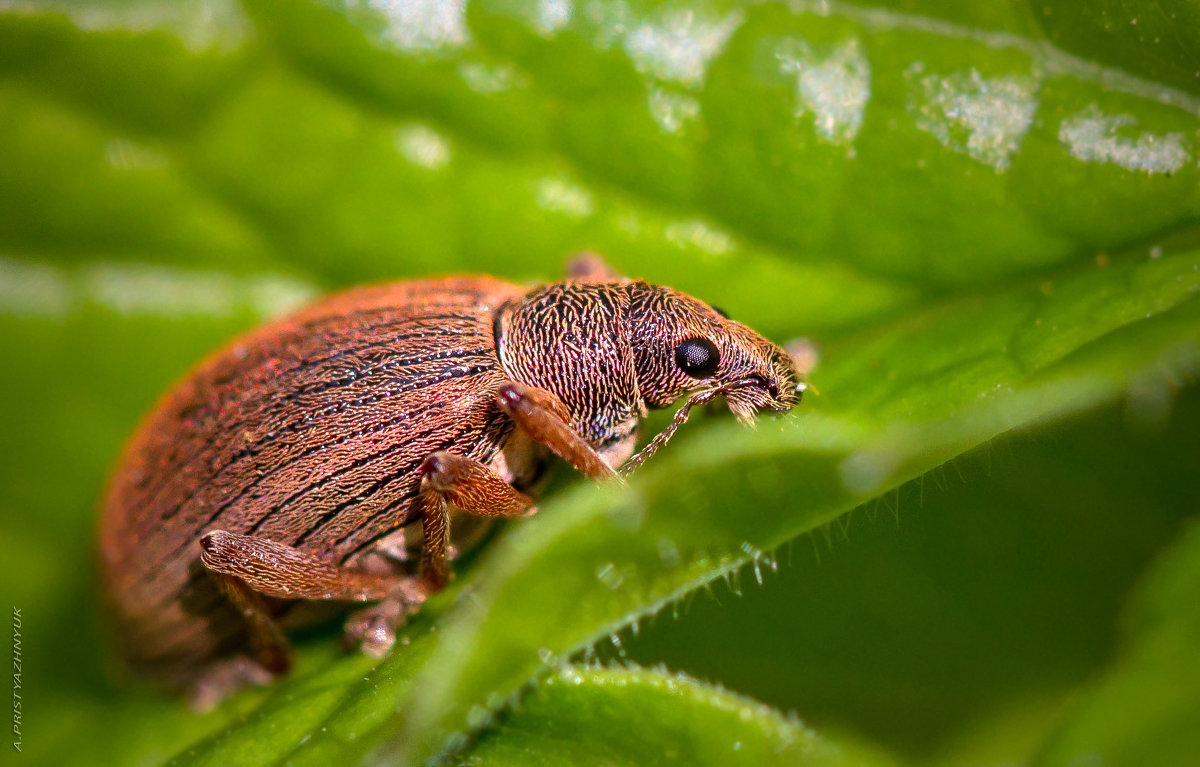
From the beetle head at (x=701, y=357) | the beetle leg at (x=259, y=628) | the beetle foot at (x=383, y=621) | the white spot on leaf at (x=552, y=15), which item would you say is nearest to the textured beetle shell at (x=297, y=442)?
the beetle leg at (x=259, y=628)

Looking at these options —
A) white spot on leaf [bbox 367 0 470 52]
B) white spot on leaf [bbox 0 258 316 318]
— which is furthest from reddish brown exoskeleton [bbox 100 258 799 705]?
white spot on leaf [bbox 367 0 470 52]

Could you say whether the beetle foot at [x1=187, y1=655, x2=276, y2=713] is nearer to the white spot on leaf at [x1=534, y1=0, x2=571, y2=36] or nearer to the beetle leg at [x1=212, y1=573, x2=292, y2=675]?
the beetle leg at [x1=212, y1=573, x2=292, y2=675]

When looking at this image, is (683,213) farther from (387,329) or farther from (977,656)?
(977,656)

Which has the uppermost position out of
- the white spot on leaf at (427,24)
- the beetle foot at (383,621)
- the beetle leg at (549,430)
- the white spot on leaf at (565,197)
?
the white spot on leaf at (427,24)

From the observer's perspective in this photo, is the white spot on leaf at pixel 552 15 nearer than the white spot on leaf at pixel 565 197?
Yes

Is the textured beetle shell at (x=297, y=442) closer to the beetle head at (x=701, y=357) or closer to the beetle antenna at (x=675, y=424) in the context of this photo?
the beetle antenna at (x=675, y=424)
